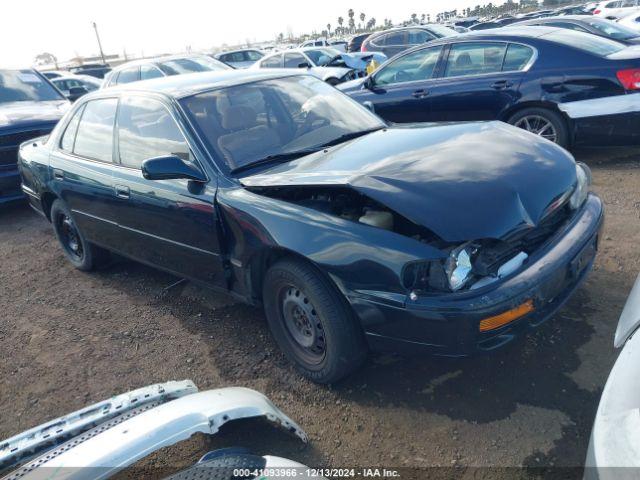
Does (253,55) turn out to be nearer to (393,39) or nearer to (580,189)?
(393,39)

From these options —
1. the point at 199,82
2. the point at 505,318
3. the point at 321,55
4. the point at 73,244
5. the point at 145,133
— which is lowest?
the point at 73,244

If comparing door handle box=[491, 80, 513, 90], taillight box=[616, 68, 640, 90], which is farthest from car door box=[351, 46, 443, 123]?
taillight box=[616, 68, 640, 90]

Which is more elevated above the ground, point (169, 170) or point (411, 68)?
point (169, 170)

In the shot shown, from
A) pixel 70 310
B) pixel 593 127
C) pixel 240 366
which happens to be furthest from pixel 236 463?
pixel 593 127

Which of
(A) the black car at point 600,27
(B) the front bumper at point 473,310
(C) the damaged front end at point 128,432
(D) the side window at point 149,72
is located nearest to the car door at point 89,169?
(C) the damaged front end at point 128,432

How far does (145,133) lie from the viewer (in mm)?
3562

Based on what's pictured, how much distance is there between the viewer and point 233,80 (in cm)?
363

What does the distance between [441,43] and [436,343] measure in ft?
17.2

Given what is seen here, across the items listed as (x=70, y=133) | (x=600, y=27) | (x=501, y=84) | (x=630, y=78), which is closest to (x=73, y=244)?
(x=70, y=133)

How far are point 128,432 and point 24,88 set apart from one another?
7.83m

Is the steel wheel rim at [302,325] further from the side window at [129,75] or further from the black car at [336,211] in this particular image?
the side window at [129,75]

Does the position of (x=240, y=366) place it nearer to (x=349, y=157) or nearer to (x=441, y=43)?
(x=349, y=157)

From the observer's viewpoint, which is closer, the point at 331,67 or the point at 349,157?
the point at 349,157

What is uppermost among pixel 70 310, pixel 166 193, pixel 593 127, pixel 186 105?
pixel 186 105
